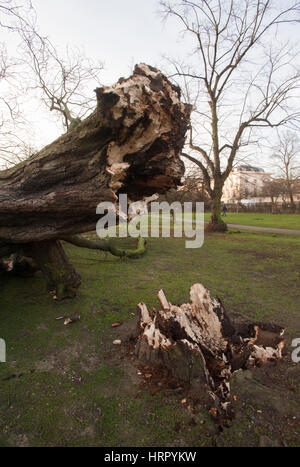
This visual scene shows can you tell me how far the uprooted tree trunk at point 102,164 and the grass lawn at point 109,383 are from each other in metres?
1.45

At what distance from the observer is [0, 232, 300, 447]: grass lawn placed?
6.95 ft

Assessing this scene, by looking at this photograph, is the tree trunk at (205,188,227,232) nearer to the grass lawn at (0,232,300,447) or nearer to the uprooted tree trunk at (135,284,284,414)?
the grass lawn at (0,232,300,447)

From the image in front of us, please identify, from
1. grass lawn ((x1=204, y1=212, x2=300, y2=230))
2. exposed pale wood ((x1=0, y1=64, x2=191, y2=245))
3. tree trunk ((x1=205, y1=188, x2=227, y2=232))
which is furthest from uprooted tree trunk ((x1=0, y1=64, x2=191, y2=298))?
grass lawn ((x1=204, y1=212, x2=300, y2=230))

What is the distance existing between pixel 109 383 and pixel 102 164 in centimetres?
240

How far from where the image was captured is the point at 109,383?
2709 millimetres

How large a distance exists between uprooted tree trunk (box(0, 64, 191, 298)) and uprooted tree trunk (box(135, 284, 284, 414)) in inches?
61.1

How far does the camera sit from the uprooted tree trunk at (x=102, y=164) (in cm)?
258

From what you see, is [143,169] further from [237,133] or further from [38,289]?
[237,133]

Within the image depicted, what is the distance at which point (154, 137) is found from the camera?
2777 millimetres

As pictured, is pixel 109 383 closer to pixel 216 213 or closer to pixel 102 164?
pixel 102 164

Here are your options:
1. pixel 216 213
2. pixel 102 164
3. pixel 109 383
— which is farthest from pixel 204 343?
pixel 216 213

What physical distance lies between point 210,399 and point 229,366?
558 mm
